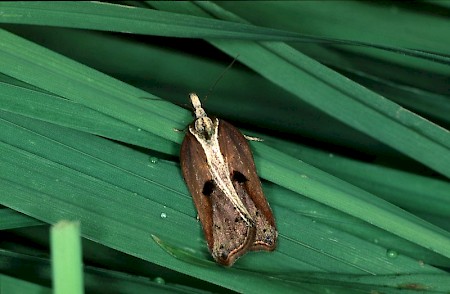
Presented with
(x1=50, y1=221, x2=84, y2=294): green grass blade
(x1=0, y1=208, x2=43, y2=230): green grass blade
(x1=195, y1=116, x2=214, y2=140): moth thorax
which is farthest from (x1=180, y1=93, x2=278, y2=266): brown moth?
(x1=50, y1=221, x2=84, y2=294): green grass blade

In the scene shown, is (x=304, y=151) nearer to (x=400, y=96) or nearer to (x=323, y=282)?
(x=400, y=96)

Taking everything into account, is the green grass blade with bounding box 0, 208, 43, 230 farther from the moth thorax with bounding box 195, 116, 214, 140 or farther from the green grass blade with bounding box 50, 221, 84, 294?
the green grass blade with bounding box 50, 221, 84, 294

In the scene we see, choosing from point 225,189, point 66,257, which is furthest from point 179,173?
point 66,257

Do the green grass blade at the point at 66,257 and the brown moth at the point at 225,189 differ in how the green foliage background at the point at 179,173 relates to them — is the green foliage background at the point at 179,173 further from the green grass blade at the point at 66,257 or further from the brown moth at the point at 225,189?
the green grass blade at the point at 66,257

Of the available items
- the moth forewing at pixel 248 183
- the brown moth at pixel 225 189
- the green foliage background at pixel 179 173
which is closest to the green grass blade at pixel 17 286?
the green foliage background at pixel 179 173

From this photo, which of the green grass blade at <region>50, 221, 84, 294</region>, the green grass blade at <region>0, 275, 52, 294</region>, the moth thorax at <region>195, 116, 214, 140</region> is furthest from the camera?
the moth thorax at <region>195, 116, 214, 140</region>

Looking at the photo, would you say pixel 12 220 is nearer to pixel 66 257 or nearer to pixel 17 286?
pixel 17 286
